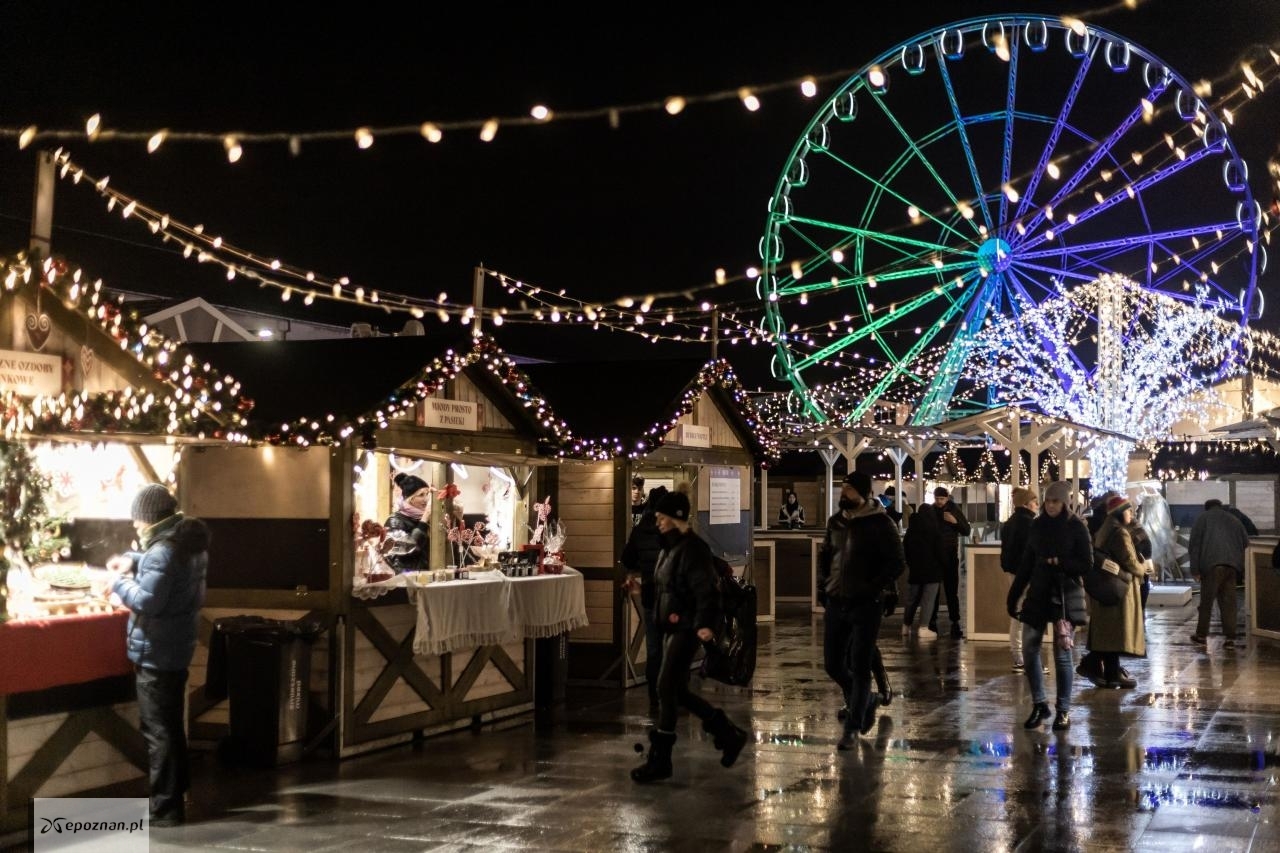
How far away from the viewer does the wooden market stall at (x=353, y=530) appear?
944 cm

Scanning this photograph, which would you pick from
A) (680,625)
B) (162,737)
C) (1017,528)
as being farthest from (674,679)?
(1017,528)

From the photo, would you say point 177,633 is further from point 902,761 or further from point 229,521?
point 902,761

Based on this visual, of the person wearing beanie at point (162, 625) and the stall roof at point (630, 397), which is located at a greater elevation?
the stall roof at point (630, 397)

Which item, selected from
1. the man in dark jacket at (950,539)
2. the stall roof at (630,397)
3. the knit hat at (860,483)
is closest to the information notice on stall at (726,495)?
the stall roof at (630,397)

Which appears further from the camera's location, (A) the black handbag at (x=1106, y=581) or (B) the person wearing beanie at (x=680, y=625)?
(A) the black handbag at (x=1106, y=581)

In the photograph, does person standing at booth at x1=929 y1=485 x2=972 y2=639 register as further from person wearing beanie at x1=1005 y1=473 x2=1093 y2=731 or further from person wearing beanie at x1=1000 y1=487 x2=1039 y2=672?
person wearing beanie at x1=1005 y1=473 x2=1093 y2=731

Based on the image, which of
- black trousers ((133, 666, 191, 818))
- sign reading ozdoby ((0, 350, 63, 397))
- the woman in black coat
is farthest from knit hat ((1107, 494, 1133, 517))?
sign reading ozdoby ((0, 350, 63, 397))

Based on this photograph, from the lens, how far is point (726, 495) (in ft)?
50.4

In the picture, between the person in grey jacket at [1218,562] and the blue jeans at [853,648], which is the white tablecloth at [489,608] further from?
the person in grey jacket at [1218,562]

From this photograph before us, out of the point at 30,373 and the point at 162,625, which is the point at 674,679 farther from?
the point at 30,373

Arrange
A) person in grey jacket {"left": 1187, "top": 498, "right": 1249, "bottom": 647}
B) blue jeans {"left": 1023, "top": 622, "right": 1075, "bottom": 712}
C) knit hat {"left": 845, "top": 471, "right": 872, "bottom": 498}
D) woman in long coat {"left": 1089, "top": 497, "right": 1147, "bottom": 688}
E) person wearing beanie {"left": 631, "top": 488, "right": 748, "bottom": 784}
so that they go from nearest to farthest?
person wearing beanie {"left": 631, "top": 488, "right": 748, "bottom": 784}
knit hat {"left": 845, "top": 471, "right": 872, "bottom": 498}
blue jeans {"left": 1023, "top": 622, "right": 1075, "bottom": 712}
woman in long coat {"left": 1089, "top": 497, "right": 1147, "bottom": 688}
person in grey jacket {"left": 1187, "top": 498, "right": 1249, "bottom": 647}

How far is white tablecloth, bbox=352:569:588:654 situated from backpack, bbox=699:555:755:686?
2052 millimetres

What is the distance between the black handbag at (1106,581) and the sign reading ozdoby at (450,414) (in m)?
4.98

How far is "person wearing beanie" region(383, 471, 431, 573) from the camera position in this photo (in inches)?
425
